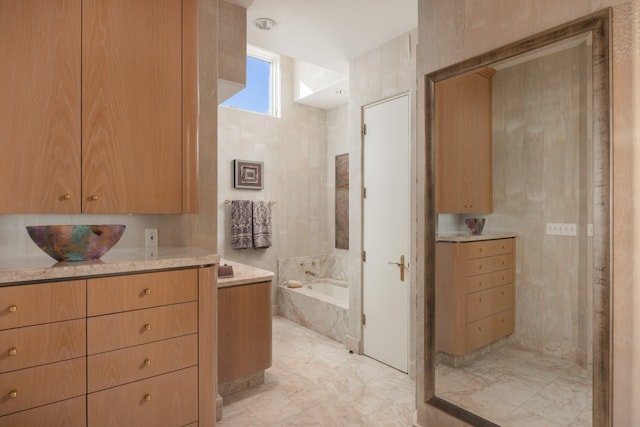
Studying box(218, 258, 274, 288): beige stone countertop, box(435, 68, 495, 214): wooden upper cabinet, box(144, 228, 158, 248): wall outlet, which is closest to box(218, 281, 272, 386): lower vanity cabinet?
box(218, 258, 274, 288): beige stone countertop

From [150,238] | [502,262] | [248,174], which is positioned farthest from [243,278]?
[248,174]

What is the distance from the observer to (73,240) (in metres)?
1.57

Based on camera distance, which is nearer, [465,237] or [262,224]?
[465,237]

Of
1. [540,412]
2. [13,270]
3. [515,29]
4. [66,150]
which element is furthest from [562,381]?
[66,150]

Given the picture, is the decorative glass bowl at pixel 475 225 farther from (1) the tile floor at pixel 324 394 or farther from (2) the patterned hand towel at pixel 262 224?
(2) the patterned hand towel at pixel 262 224

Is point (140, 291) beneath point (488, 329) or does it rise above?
above

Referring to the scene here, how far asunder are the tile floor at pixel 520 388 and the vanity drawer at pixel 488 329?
0.06 metres

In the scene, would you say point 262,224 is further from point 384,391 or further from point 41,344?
point 41,344

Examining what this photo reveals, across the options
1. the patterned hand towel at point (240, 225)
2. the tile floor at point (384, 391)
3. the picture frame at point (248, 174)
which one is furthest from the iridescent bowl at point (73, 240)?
the picture frame at point (248, 174)

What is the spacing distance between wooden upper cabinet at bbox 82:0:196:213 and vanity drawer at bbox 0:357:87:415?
0.69m

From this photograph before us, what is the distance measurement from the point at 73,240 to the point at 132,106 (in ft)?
2.26

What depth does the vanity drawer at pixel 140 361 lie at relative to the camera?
5.00 ft

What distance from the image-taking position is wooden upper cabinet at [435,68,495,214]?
6.31ft

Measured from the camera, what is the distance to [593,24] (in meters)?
1.46
